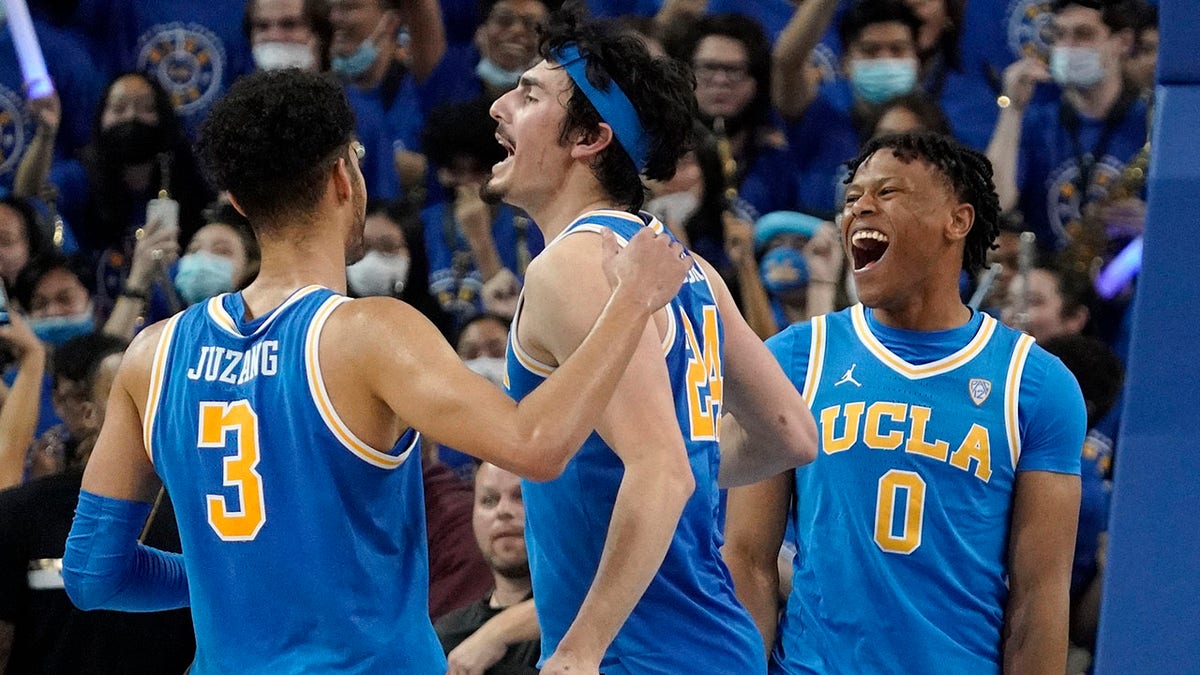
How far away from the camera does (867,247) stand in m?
3.78

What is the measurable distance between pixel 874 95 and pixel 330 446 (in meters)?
4.48

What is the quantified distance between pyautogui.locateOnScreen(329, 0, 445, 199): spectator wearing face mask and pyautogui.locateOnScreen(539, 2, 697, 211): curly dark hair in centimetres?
397

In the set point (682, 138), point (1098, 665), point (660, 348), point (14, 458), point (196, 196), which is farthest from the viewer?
point (196, 196)

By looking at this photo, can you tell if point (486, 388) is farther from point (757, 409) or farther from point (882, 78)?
point (882, 78)

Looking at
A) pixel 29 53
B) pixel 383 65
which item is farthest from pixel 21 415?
pixel 383 65

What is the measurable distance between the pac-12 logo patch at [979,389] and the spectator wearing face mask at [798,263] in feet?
8.12

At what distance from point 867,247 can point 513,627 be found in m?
1.49

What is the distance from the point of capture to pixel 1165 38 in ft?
8.08

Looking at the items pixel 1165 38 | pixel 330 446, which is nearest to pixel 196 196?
pixel 330 446

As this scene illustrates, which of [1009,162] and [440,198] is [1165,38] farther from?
[440,198]

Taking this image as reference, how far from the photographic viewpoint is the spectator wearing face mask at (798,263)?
6.16 meters

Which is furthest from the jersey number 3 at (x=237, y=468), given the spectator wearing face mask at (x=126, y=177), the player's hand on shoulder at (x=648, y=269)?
the spectator wearing face mask at (x=126, y=177)

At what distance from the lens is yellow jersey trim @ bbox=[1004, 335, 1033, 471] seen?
359cm

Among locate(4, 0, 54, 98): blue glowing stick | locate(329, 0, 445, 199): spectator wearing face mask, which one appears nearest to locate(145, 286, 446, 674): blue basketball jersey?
locate(329, 0, 445, 199): spectator wearing face mask
